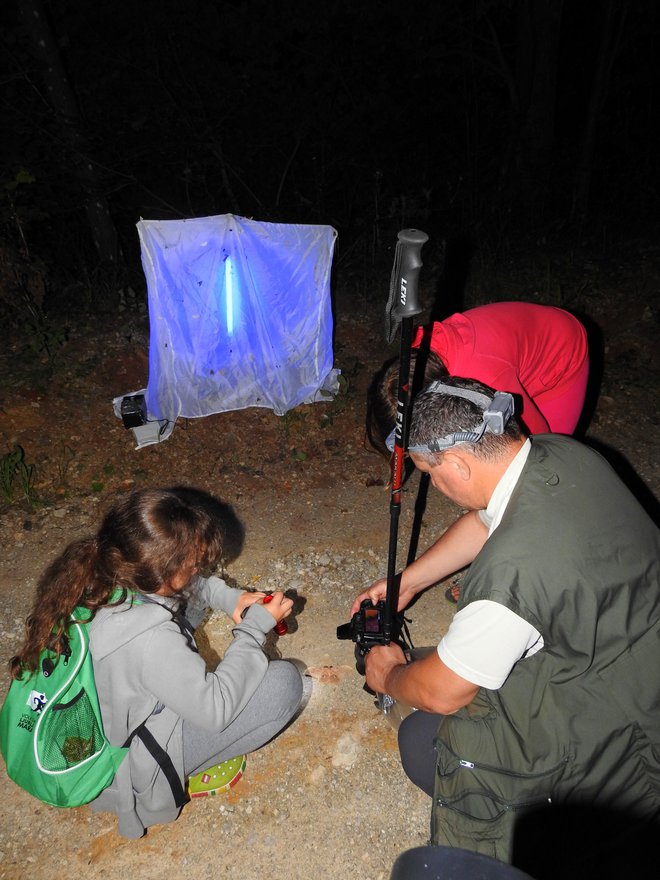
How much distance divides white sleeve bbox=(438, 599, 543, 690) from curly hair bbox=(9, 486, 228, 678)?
0.97 metres

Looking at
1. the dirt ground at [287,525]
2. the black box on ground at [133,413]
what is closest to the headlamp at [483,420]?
the dirt ground at [287,525]

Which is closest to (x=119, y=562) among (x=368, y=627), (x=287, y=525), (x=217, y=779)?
(x=368, y=627)

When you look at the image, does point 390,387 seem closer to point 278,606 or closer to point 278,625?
point 278,606

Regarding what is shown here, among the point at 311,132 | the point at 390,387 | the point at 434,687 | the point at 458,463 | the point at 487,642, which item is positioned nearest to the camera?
the point at 487,642

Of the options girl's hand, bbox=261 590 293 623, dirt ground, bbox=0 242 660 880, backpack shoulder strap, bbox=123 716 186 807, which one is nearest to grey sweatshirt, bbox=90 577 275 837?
backpack shoulder strap, bbox=123 716 186 807

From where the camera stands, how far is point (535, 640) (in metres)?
1.41

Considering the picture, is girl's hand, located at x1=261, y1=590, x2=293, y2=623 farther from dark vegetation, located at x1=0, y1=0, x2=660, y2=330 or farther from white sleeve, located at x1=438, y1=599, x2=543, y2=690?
dark vegetation, located at x1=0, y1=0, x2=660, y2=330

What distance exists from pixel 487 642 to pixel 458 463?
51cm

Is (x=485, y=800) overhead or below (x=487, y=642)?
below

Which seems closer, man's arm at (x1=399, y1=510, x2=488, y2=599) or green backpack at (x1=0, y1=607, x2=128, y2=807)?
green backpack at (x1=0, y1=607, x2=128, y2=807)

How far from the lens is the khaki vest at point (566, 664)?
134 cm

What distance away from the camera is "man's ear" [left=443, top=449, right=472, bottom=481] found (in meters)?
1.63

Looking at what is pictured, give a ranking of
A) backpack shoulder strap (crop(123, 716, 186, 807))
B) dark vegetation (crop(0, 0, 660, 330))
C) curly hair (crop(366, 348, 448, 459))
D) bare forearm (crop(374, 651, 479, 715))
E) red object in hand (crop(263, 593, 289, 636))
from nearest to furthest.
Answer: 1. bare forearm (crop(374, 651, 479, 715))
2. backpack shoulder strap (crop(123, 716, 186, 807))
3. curly hair (crop(366, 348, 448, 459))
4. red object in hand (crop(263, 593, 289, 636))
5. dark vegetation (crop(0, 0, 660, 330))

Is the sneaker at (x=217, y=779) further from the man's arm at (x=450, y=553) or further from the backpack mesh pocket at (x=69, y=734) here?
the man's arm at (x=450, y=553)
